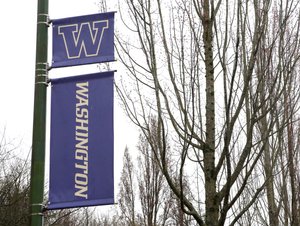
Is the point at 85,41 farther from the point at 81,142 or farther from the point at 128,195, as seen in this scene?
the point at 128,195

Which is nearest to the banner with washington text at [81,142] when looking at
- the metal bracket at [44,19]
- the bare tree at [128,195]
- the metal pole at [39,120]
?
the metal pole at [39,120]

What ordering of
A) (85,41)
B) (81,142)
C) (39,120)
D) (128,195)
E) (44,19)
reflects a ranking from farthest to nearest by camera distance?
(128,195)
(44,19)
(85,41)
(39,120)
(81,142)

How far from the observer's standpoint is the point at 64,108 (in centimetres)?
477

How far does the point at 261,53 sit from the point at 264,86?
684 millimetres

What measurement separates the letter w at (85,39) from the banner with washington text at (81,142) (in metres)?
0.26

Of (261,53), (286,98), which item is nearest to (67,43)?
(261,53)

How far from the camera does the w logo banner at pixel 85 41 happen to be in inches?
194

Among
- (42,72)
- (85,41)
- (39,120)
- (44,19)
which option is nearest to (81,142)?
(39,120)

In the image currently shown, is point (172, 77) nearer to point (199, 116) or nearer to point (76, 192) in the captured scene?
point (199, 116)

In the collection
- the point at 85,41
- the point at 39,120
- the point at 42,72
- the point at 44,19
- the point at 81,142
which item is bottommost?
the point at 81,142

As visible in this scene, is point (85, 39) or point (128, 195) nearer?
point (85, 39)

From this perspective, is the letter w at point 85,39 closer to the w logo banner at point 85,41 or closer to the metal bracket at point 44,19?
the w logo banner at point 85,41

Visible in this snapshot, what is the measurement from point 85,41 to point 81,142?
0.97m

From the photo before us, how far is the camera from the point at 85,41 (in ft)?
16.3
